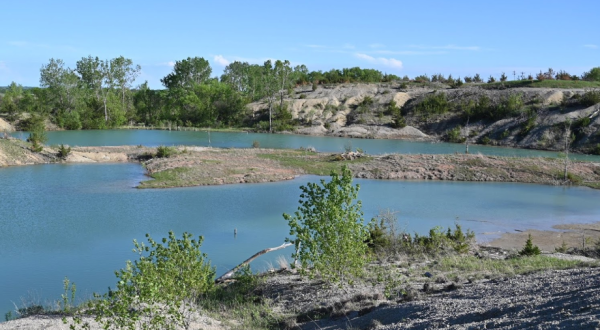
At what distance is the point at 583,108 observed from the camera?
2768 inches

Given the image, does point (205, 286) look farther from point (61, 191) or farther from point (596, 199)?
point (596, 199)

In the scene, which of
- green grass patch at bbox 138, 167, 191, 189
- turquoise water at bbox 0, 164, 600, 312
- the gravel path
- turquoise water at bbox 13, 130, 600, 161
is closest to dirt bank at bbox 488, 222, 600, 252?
turquoise water at bbox 0, 164, 600, 312

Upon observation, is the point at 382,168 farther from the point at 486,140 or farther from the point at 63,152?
the point at 486,140

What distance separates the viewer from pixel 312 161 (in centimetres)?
4725

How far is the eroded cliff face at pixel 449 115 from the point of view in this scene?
67750mm

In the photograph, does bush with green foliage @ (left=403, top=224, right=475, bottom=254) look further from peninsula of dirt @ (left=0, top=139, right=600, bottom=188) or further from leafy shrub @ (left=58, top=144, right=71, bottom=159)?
leafy shrub @ (left=58, top=144, right=71, bottom=159)

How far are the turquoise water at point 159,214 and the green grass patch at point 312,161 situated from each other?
8.28 ft

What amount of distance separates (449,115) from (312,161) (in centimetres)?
4184

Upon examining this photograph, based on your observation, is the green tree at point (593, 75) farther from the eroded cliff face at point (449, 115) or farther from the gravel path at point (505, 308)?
the gravel path at point (505, 308)

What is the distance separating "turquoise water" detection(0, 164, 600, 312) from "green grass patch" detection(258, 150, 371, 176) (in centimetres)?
252

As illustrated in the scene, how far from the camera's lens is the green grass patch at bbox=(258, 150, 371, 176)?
146ft

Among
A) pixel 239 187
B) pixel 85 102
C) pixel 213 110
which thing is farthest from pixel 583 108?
pixel 85 102

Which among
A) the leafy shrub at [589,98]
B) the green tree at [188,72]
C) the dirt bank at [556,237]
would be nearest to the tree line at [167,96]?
the green tree at [188,72]

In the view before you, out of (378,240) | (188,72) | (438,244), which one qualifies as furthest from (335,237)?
(188,72)
